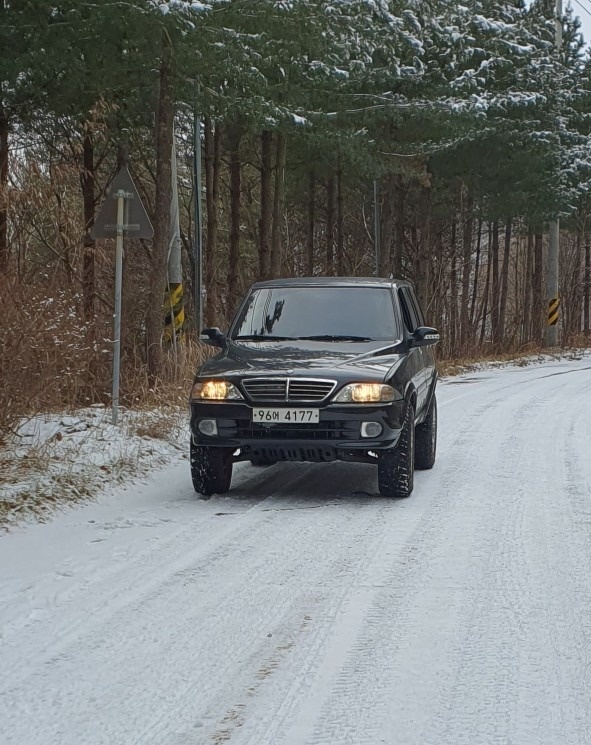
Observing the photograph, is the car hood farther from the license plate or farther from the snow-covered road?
the snow-covered road

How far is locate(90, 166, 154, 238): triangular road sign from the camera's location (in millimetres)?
12336

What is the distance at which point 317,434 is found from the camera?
27.9ft

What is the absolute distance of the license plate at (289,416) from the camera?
27.8 feet

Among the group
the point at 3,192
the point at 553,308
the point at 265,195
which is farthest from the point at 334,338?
the point at 553,308

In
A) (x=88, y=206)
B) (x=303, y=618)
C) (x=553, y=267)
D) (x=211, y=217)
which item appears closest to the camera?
(x=303, y=618)

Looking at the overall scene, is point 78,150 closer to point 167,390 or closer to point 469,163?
point 469,163

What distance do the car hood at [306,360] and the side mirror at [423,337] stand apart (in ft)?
1.19

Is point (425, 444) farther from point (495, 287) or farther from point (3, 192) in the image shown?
point (495, 287)

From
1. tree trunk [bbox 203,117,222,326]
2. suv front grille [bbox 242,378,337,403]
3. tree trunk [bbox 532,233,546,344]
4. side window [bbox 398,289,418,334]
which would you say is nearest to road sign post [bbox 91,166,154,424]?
side window [bbox 398,289,418,334]

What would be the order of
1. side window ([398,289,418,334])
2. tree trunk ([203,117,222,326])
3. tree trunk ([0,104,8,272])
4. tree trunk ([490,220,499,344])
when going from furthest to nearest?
tree trunk ([490,220,499,344]) < tree trunk ([203,117,222,326]) < side window ([398,289,418,334]) < tree trunk ([0,104,8,272])

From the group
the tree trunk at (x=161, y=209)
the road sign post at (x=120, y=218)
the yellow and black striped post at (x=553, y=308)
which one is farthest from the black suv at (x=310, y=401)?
the yellow and black striped post at (x=553, y=308)

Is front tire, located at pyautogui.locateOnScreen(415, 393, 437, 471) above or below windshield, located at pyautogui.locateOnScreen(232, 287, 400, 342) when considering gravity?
below

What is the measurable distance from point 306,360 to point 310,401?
1.61 feet

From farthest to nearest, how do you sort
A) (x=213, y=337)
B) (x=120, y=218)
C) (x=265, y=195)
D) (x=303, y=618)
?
(x=265, y=195) → (x=120, y=218) → (x=213, y=337) → (x=303, y=618)
